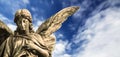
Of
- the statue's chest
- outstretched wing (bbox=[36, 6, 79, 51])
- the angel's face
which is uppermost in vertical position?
outstretched wing (bbox=[36, 6, 79, 51])

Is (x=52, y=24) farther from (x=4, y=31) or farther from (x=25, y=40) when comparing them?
(x=4, y=31)

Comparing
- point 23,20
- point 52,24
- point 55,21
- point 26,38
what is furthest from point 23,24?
point 55,21

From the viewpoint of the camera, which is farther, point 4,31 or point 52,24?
point 52,24

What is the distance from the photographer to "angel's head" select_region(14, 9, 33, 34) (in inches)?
631

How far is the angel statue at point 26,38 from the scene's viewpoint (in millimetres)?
15711

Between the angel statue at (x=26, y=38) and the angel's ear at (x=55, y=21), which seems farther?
the angel's ear at (x=55, y=21)

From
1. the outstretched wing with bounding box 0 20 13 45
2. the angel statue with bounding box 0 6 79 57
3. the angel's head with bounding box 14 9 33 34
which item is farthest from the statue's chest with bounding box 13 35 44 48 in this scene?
the outstretched wing with bounding box 0 20 13 45

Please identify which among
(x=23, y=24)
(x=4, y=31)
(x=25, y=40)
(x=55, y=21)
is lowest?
(x=25, y=40)

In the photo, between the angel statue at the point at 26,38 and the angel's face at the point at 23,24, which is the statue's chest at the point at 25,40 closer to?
the angel statue at the point at 26,38

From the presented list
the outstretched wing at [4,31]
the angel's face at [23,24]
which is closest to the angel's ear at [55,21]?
the angel's face at [23,24]

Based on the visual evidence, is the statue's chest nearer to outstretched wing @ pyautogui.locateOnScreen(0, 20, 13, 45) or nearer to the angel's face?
the angel's face

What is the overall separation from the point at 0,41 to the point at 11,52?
0.96 meters

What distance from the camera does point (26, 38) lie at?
15984 millimetres

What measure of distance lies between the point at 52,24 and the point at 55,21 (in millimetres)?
157
